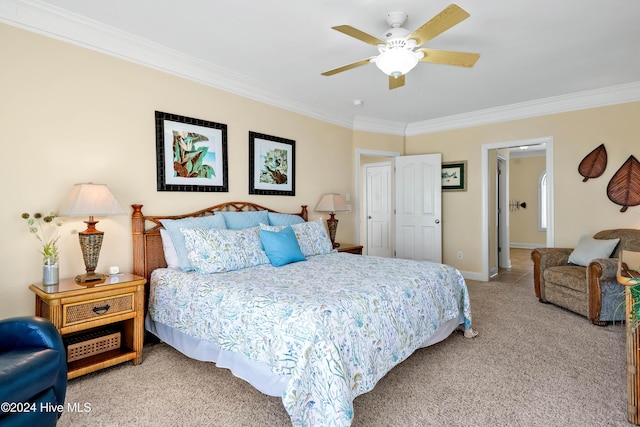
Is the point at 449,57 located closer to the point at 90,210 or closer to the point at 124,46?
the point at 124,46

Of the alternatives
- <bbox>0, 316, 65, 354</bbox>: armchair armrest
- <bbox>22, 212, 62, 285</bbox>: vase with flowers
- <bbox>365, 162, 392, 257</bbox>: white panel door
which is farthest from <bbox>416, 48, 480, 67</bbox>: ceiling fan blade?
<bbox>365, 162, 392, 257</bbox>: white panel door

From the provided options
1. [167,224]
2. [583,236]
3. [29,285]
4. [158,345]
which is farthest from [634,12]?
[29,285]

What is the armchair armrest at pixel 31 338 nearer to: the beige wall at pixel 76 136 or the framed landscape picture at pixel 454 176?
the beige wall at pixel 76 136

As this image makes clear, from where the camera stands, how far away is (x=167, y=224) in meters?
2.98

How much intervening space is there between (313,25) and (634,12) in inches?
92.9

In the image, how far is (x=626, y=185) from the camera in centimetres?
407

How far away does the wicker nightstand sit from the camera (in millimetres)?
2217

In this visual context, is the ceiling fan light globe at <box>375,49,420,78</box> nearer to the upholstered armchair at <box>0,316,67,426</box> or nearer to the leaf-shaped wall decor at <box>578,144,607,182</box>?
the upholstered armchair at <box>0,316,67,426</box>

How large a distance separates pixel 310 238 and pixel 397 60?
6.53ft

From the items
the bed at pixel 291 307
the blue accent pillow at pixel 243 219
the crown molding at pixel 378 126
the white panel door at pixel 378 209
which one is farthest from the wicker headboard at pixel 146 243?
the white panel door at pixel 378 209

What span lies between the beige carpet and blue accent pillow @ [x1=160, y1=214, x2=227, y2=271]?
764 millimetres

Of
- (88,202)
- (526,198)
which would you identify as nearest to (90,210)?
(88,202)

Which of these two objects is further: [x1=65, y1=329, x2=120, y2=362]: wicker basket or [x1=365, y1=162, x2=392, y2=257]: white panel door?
[x1=365, y1=162, x2=392, y2=257]: white panel door

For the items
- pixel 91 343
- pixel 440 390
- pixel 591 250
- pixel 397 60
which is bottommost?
pixel 440 390
